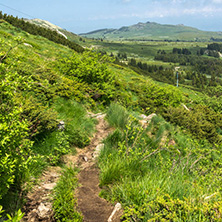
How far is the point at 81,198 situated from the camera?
4.89 metres

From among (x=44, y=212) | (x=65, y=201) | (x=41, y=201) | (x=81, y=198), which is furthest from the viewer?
(x=81, y=198)

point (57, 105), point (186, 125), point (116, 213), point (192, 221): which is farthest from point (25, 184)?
point (186, 125)

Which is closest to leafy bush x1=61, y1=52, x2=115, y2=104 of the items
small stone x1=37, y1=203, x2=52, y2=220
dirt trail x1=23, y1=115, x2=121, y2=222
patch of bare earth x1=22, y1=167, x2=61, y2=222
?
dirt trail x1=23, y1=115, x2=121, y2=222

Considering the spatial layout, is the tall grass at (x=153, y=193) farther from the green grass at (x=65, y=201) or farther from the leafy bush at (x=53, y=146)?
the leafy bush at (x=53, y=146)

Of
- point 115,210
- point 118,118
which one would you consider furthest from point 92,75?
point 115,210

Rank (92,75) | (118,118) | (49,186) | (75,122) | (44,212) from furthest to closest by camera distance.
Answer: (92,75), (118,118), (75,122), (49,186), (44,212)

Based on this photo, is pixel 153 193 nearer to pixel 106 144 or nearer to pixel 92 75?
pixel 106 144

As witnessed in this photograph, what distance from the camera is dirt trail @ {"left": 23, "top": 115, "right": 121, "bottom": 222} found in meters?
4.28

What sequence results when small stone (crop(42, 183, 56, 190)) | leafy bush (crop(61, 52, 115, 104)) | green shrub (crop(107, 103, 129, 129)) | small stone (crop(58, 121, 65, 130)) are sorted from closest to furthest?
small stone (crop(42, 183, 56, 190))
small stone (crop(58, 121, 65, 130))
green shrub (crop(107, 103, 129, 129))
leafy bush (crop(61, 52, 115, 104))

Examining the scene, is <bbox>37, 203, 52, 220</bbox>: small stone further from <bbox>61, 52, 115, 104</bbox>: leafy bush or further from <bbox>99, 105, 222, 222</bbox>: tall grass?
<bbox>61, 52, 115, 104</bbox>: leafy bush

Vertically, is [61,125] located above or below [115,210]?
above

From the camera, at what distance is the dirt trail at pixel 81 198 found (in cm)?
428

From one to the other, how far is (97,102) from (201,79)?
181 meters

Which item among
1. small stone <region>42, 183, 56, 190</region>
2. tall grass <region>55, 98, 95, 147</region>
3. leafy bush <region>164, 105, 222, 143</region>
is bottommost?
leafy bush <region>164, 105, 222, 143</region>
